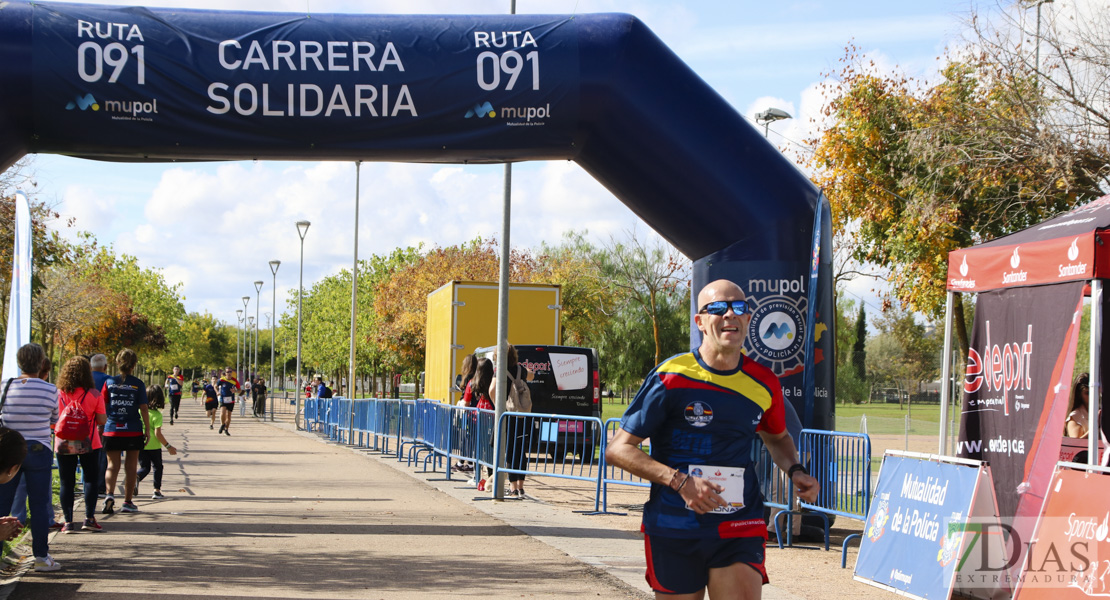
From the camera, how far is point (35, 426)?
7.80 metres

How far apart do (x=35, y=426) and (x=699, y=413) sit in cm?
569

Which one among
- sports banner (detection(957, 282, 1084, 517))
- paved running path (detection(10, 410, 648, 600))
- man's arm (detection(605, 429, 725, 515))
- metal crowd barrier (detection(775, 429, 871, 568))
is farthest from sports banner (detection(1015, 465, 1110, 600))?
man's arm (detection(605, 429, 725, 515))

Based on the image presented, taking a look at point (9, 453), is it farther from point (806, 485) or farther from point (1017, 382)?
point (1017, 382)

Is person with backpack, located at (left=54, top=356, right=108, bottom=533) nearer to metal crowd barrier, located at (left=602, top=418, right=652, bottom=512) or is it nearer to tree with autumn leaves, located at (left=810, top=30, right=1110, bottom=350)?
metal crowd barrier, located at (left=602, top=418, right=652, bottom=512)

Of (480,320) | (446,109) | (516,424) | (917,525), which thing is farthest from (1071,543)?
(480,320)

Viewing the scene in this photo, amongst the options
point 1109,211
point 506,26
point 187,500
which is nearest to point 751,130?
point 506,26

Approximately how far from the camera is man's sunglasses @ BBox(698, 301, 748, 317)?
4.31 meters

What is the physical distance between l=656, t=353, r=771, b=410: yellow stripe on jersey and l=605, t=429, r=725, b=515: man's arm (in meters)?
0.32

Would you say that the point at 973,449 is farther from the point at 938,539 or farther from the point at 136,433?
the point at 136,433

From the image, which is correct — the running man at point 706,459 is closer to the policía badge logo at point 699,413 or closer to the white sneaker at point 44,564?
the policía badge logo at point 699,413

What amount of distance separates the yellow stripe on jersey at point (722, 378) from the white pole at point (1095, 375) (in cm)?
407

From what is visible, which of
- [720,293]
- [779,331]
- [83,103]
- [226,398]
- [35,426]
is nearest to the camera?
[720,293]

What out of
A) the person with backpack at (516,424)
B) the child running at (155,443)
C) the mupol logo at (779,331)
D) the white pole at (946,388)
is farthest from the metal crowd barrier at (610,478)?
the child running at (155,443)

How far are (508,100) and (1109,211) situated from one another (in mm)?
5092
